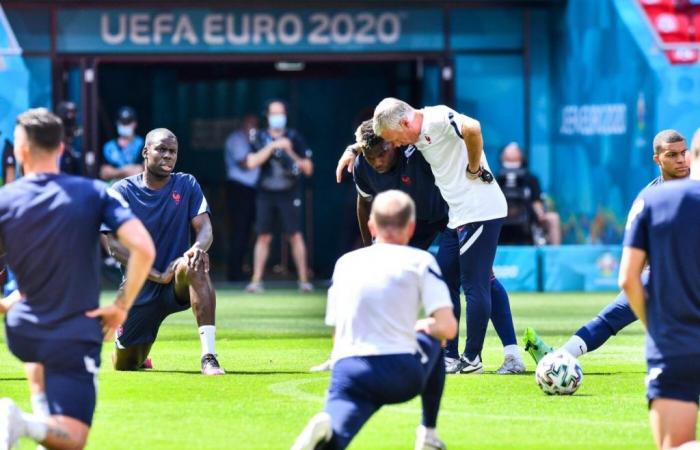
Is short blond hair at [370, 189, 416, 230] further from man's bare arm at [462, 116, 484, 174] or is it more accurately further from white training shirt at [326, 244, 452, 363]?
man's bare arm at [462, 116, 484, 174]

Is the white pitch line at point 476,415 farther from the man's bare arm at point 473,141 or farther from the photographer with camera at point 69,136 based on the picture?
the photographer with camera at point 69,136

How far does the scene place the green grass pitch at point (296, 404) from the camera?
28.7ft

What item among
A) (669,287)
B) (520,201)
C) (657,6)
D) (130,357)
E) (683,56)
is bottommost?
(130,357)

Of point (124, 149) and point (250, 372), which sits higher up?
point (124, 149)

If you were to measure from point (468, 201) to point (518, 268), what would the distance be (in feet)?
36.1

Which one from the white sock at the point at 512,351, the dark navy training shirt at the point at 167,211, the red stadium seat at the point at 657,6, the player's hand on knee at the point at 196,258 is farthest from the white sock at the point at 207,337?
the red stadium seat at the point at 657,6

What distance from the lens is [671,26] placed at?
2356 centimetres

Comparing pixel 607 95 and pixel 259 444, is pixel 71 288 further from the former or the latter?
pixel 607 95

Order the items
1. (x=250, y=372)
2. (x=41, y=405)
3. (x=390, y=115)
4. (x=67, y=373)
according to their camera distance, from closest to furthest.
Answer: (x=67, y=373) → (x=41, y=405) → (x=390, y=115) → (x=250, y=372)

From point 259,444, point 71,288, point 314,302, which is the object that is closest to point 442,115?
point 259,444

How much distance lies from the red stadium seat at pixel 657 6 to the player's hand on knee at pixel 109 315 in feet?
56.9

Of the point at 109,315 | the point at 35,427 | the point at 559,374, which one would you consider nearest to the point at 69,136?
the point at 559,374

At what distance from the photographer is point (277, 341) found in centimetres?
1480

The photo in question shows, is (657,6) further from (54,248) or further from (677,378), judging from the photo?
(54,248)
